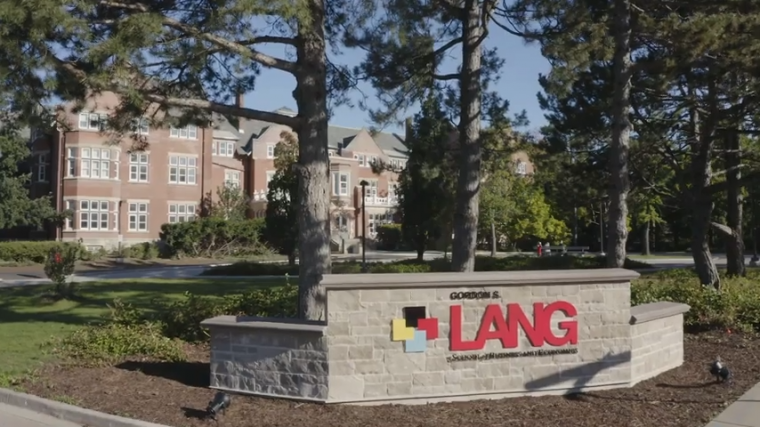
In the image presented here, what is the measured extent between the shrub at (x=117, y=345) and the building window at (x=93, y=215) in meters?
39.6

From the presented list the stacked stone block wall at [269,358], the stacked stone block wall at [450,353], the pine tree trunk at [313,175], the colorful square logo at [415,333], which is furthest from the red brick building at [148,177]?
the colorful square logo at [415,333]

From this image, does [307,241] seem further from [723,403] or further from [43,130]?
[723,403]

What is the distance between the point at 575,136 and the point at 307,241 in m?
12.7

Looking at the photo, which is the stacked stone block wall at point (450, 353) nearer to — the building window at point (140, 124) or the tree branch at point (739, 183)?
the building window at point (140, 124)

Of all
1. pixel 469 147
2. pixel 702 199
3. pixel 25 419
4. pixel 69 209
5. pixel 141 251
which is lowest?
pixel 25 419

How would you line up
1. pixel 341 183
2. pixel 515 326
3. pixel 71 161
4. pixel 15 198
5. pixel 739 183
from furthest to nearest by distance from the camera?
pixel 341 183 < pixel 71 161 < pixel 15 198 < pixel 739 183 < pixel 515 326

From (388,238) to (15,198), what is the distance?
99.3ft

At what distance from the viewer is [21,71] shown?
10758mm

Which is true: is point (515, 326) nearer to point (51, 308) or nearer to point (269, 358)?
point (269, 358)

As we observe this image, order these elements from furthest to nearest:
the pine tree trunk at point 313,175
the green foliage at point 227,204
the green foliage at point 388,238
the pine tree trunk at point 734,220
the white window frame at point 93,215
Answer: the green foliage at point 388,238 < the green foliage at point 227,204 < the white window frame at point 93,215 < the pine tree trunk at point 734,220 < the pine tree trunk at point 313,175

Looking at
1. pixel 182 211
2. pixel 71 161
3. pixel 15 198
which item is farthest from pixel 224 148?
pixel 15 198

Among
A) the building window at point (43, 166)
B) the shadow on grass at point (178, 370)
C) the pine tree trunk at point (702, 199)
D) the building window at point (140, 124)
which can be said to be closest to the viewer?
the shadow on grass at point (178, 370)

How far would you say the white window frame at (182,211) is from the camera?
5362cm

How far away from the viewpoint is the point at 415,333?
8562 millimetres
